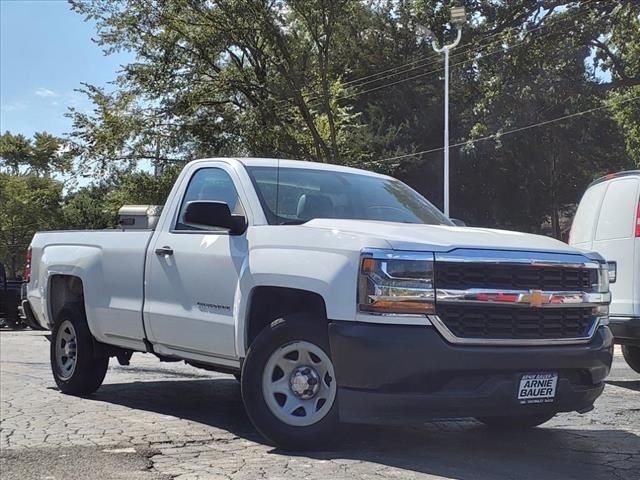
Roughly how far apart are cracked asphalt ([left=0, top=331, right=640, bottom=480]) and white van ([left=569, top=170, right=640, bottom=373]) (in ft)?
2.47

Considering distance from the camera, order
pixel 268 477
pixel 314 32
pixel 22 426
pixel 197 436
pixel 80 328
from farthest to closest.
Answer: pixel 314 32 → pixel 80 328 → pixel 22 426 → pixel 197 436 → pixel 268 477

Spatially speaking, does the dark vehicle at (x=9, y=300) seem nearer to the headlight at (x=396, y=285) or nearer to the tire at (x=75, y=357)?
the tire at (x=75, y=357)

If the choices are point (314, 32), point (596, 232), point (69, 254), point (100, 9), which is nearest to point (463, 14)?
point (314, 32)

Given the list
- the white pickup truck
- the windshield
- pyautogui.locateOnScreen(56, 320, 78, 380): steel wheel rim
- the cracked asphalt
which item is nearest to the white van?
the cracked asphalt

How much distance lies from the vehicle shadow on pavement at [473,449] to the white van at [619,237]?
2.00 meters

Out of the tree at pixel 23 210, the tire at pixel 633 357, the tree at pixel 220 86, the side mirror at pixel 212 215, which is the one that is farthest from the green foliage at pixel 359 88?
the side mirror at pixel 212 215

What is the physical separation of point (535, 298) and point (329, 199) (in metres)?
1.87

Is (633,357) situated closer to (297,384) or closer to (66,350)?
(297,384)

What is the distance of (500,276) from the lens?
14.8ft

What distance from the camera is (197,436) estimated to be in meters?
5.60

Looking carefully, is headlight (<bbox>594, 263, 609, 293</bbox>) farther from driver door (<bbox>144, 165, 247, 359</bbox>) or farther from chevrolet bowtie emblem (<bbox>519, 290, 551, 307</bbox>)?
driver door (<bbox>144, 165, 247, 359</bbox>)

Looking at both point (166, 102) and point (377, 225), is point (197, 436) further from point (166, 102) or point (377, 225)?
point (166, 102)

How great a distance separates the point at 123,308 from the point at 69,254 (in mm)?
1247

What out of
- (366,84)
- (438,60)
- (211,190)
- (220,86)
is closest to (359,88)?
(366,84)
